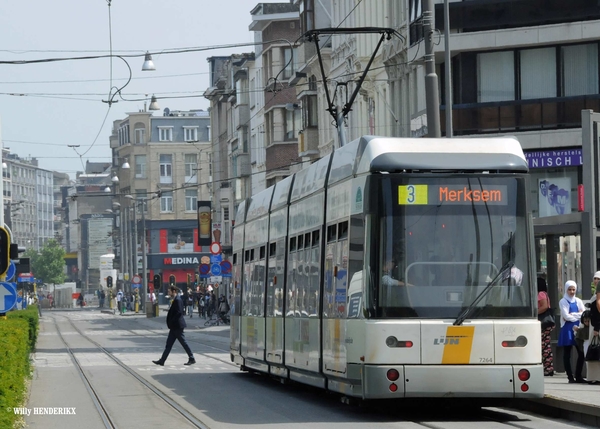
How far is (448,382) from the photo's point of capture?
1520 centimetres

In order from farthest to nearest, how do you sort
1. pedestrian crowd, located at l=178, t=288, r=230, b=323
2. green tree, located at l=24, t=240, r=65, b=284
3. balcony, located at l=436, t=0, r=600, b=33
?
green tree, located at l=24, t=240, r=65, b=284 → pedestrian crowd, located at l=178, t=288, r=230, b=323 → balcony, located at l=436, t=0, r=600, b=33

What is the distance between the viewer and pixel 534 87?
39.2 meters

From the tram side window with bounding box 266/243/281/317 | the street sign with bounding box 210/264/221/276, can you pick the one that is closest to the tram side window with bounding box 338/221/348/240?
the tram side window with bounding box 266/243/281/317

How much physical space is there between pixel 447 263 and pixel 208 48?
Answer: 19.6 m

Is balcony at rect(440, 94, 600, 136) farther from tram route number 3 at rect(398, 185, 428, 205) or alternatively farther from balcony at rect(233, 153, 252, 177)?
balcony at rect(233, 153, 252, 177)

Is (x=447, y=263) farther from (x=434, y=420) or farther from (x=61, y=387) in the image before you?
(x=61, y=387)

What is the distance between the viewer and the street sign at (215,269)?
57.3 m

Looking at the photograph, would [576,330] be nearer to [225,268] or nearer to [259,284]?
[259,284]

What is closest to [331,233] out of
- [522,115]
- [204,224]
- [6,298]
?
[6,298]

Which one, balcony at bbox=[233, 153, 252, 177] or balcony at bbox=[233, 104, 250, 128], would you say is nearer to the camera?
balcony at bbox=[233, 153, 252, 177]

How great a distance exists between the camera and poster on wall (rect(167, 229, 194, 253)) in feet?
421

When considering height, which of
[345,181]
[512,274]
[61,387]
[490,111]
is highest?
[490,111]

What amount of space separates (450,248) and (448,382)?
4.61ft

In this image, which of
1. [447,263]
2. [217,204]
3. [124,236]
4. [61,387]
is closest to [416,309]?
[447,263]
